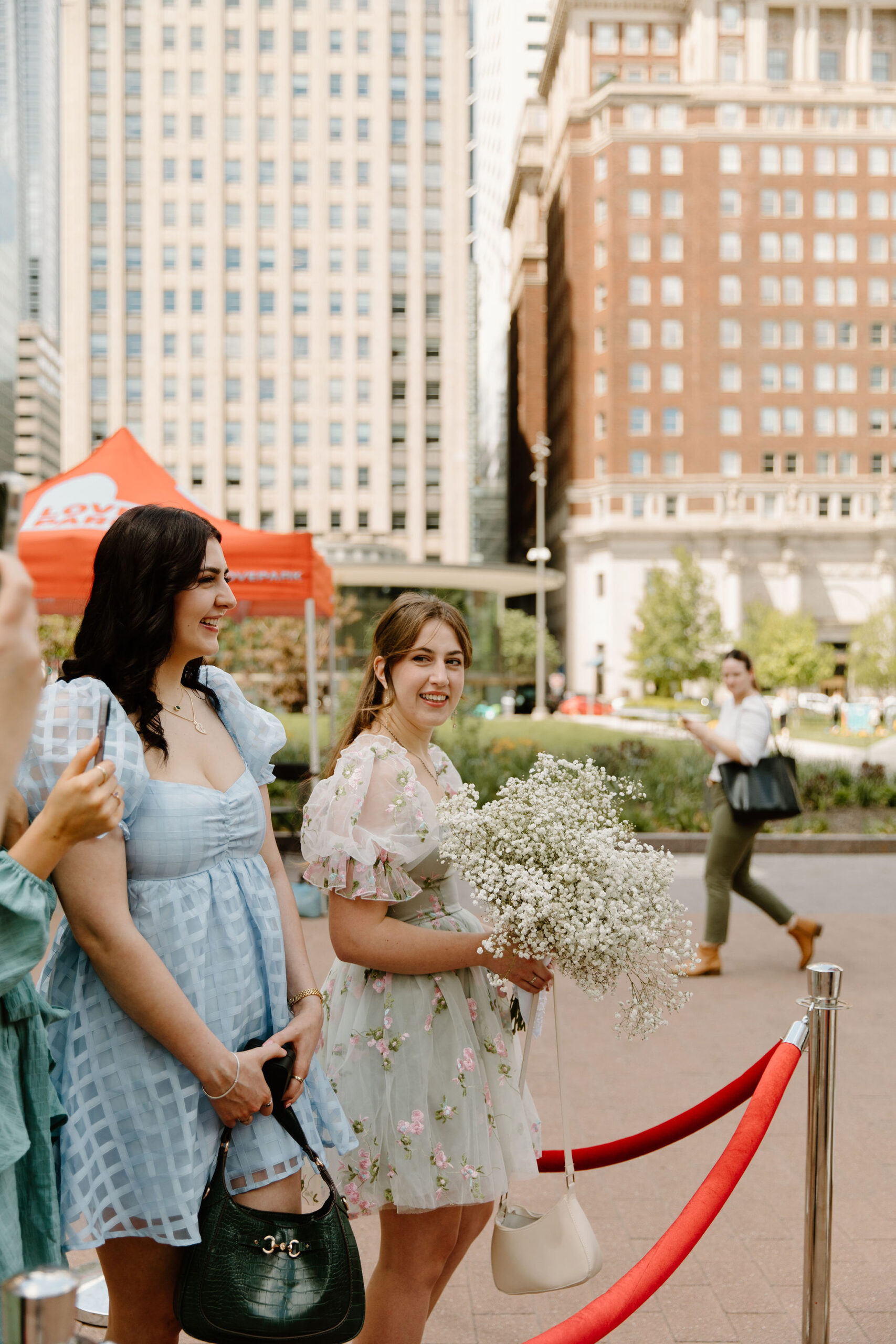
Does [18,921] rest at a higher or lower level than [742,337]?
lower

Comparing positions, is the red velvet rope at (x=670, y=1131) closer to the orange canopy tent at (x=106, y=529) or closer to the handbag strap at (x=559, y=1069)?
the handbag strap at (x=559, y=1069)

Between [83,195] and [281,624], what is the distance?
6255 centimetres

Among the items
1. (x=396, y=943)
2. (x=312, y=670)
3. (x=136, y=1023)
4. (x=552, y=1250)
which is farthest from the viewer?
(x=312, y=670)

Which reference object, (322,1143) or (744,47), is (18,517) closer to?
(322,1143)

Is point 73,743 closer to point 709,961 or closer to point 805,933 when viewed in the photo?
point 709,961

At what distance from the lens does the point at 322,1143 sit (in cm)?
229

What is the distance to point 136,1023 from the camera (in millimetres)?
2047

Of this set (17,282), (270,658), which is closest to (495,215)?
(17,282)

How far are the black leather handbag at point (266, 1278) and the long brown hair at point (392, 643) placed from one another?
102cm

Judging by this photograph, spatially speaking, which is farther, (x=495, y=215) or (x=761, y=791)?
(x=495, y=215)

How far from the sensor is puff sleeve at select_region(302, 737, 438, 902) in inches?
98.4

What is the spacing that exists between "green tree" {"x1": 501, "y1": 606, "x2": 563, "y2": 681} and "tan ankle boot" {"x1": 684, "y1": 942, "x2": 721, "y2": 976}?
65396 mm

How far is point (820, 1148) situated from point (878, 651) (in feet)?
170

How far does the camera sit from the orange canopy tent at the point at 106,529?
8180mm
